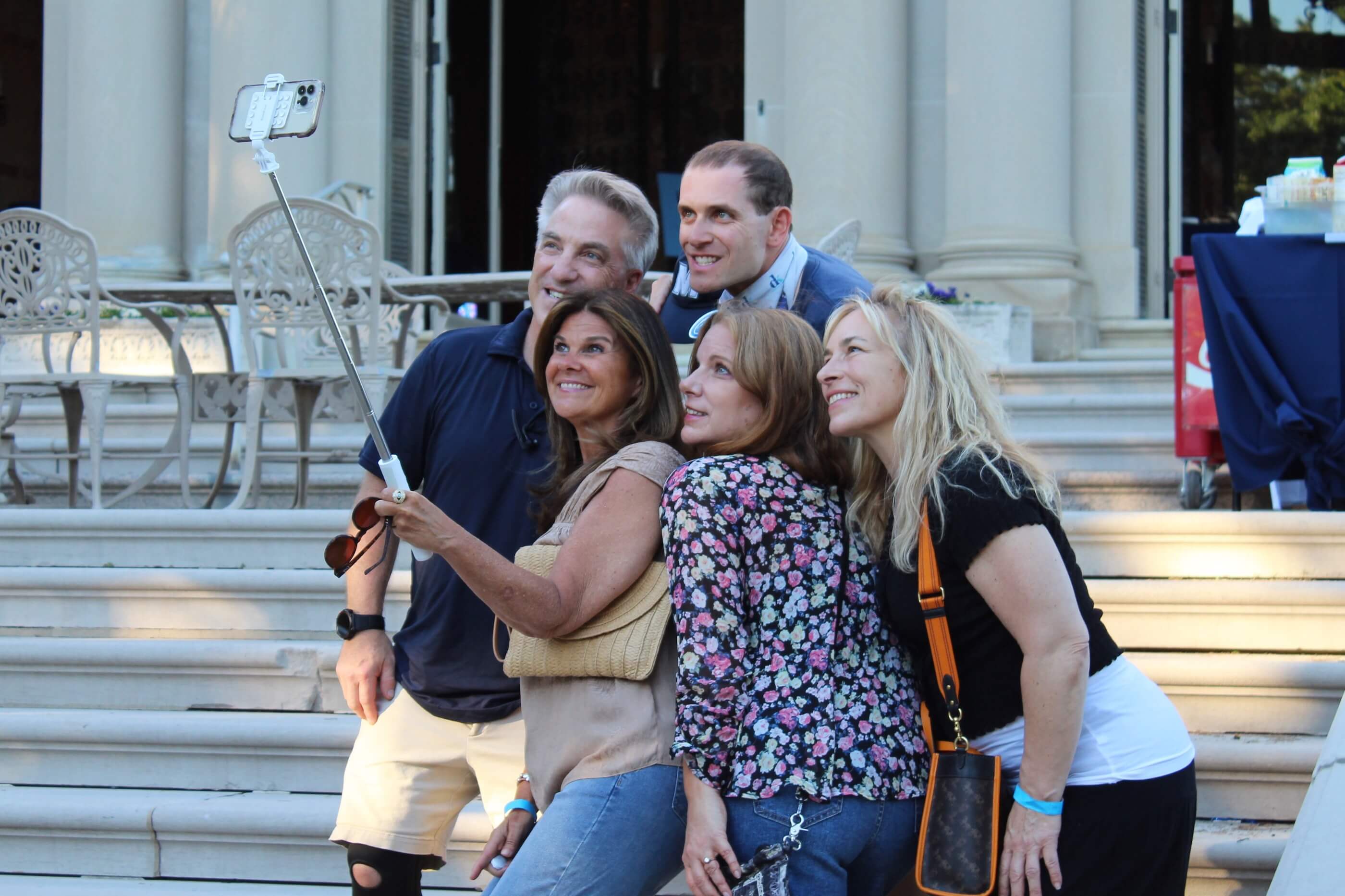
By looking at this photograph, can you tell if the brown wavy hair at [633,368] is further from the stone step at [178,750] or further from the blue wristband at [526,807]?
the stone step at [178,750]

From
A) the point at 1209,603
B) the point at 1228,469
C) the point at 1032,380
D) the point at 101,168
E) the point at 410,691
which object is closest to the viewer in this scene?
the point at 410,691

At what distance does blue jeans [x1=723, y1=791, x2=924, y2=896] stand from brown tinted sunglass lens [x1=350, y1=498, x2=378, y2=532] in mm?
685

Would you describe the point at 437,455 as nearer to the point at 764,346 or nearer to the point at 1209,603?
the point at 764,346

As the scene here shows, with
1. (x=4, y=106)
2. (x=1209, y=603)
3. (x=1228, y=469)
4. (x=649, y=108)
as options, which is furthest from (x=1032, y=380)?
(x=4, y=106)

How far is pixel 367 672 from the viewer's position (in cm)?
288

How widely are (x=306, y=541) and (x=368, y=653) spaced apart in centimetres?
249

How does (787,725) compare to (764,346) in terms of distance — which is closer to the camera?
(787,725)

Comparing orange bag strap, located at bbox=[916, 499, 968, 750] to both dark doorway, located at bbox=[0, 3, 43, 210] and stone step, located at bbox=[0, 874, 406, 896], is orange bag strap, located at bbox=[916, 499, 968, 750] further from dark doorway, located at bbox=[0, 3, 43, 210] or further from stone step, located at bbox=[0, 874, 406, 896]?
dark doorway, located at bbox=[0, 3, 43, 210]

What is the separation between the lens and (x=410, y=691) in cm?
284

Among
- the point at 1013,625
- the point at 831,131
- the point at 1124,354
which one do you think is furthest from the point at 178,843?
the point at 1124,354

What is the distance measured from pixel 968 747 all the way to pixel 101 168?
8793mm

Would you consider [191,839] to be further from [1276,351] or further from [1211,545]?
[1276,351]

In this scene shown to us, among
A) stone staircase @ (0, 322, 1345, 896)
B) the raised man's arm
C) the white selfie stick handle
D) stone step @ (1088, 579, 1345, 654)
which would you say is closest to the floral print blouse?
the white selfie stick handle

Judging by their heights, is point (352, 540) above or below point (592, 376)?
below
